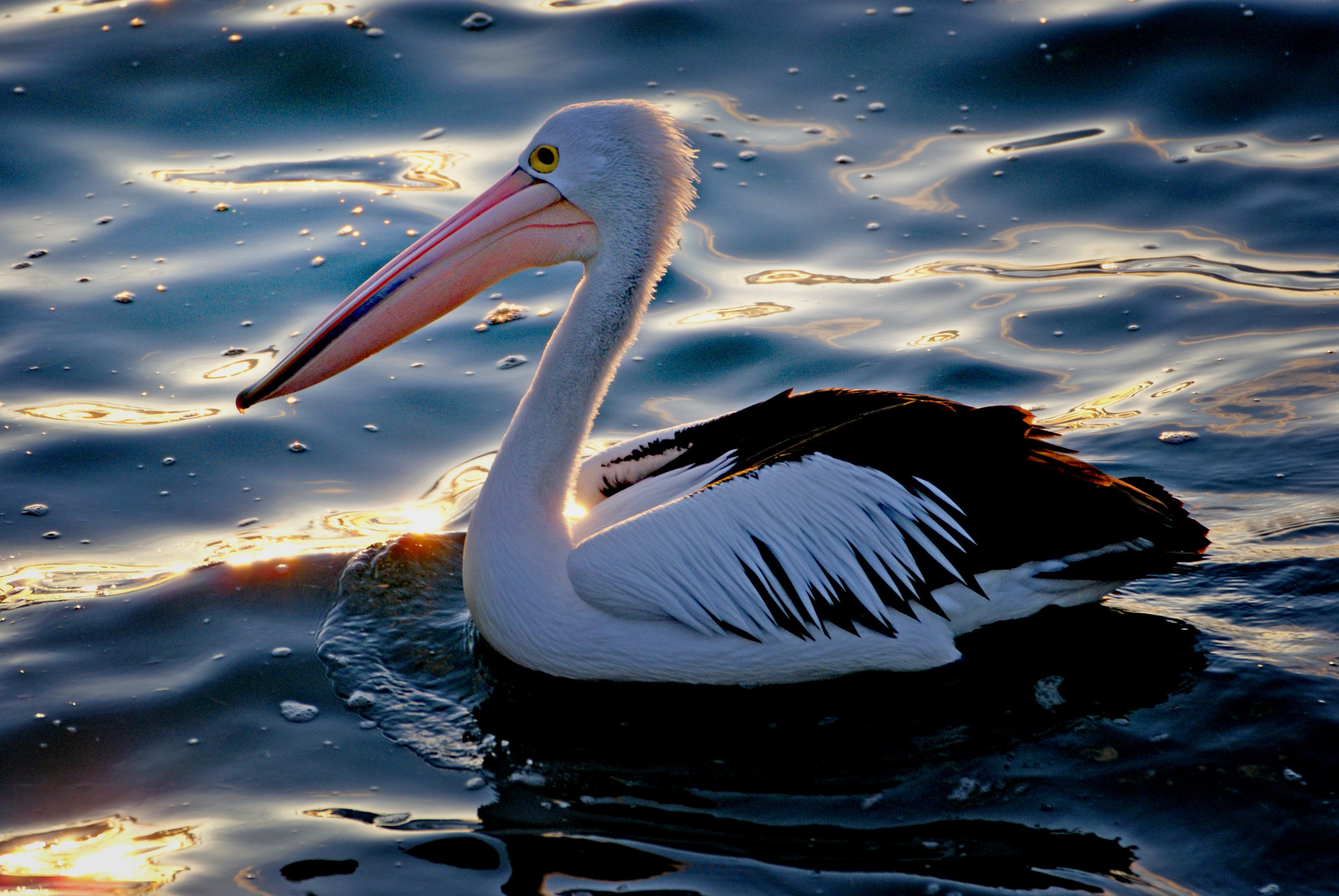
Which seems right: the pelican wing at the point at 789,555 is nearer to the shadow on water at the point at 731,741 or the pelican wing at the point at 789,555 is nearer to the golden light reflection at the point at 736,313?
the shadow on water at the point at 731,741

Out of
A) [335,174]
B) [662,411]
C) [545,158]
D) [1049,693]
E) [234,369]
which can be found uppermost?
[545,158]

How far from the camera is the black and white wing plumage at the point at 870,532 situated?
3.48 metres

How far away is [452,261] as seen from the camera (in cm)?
384

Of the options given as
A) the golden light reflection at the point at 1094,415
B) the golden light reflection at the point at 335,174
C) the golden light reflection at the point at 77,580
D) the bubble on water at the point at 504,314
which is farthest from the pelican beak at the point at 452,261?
the golden light reflection at the point at 335,174

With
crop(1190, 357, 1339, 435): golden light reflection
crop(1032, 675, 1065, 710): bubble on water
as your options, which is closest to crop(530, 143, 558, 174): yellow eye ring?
crop(1032, 675, 1065, 710): bubble on water

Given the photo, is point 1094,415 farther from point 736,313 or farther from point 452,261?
point 452,261

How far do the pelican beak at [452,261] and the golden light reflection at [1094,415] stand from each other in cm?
205

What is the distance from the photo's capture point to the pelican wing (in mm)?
3475

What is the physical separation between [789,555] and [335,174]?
426 cm

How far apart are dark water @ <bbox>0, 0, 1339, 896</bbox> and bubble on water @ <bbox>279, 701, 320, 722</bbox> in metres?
0.04

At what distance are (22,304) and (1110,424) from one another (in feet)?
15.0

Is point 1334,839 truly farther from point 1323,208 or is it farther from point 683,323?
point 1323,208

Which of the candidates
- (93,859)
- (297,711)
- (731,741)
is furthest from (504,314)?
(93,859)

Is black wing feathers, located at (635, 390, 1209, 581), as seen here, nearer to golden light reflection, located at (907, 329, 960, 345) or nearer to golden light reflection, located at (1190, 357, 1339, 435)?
golden light reflection, located at (1190, 357, 1339, 435)
